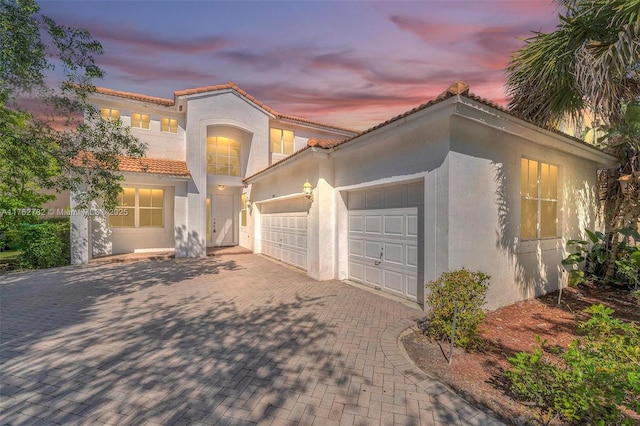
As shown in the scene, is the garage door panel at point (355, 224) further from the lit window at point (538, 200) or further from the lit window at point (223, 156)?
the lit window at point (223, 156)

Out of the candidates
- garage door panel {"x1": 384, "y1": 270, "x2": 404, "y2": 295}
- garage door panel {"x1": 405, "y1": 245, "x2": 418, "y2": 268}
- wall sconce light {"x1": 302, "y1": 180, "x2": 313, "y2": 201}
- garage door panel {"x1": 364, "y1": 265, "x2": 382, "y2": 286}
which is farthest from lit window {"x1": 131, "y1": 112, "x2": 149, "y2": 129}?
garage door panel {"x1": 405, "y1": 245, "x2": 418, "y2": 268}

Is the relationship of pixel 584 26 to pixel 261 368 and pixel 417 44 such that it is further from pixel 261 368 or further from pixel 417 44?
pixel 261 368

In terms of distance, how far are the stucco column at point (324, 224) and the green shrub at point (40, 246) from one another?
1085cm

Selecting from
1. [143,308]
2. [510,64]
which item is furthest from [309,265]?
[510,64]

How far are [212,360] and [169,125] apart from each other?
46.9ft

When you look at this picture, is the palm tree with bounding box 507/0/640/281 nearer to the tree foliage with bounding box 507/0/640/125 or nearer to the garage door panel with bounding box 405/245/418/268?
the tree foliage with bounding box 507/0/640/125

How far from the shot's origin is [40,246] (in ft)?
34.9

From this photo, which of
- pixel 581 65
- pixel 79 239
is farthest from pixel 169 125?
pixel 581 65

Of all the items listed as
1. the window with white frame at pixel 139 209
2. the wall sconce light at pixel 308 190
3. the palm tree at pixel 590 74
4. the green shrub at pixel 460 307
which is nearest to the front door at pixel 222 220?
the window with white frame at pixel 139 209

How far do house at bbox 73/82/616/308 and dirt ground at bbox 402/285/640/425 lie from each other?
0.50 meters

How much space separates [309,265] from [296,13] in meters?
7.46

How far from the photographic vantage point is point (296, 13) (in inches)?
283

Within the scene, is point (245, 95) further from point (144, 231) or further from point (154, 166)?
point (144, 231)

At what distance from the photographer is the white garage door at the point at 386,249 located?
6.49 metres
